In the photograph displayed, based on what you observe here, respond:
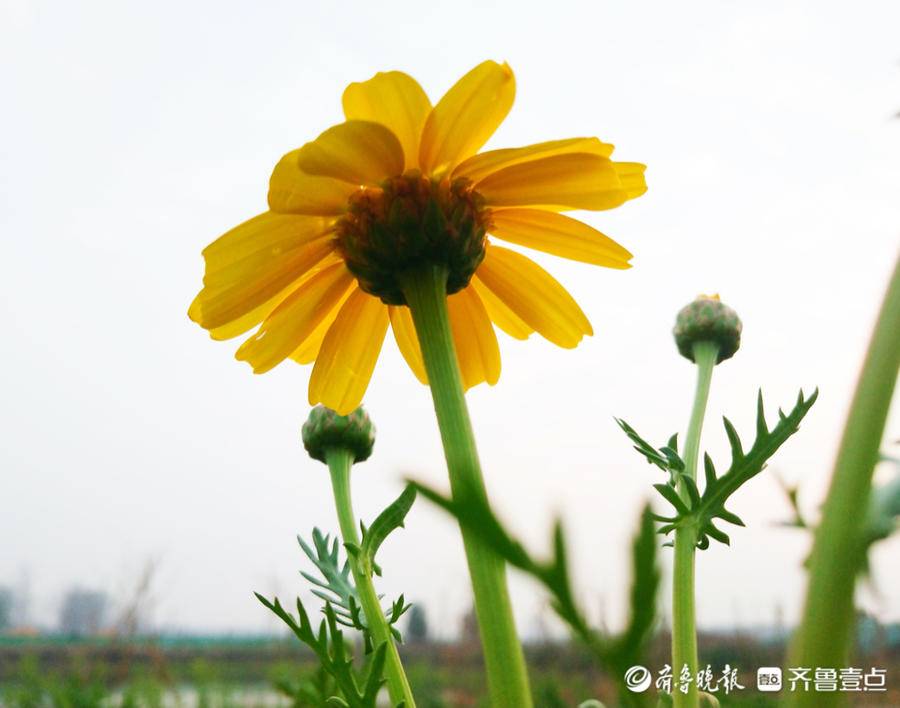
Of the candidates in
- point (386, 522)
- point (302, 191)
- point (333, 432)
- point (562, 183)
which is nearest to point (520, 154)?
point (562, 183)

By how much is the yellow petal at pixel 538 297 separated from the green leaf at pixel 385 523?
0.17 metres

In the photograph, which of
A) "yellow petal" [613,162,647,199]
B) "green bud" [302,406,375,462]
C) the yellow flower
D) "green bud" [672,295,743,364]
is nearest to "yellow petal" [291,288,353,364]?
the yellow flower

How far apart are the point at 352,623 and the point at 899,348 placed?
0.43 metres

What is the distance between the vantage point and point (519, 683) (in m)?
0.29

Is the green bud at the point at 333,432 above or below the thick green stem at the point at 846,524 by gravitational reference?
above

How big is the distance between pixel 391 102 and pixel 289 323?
188mm

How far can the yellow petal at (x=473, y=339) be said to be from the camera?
0.65 m

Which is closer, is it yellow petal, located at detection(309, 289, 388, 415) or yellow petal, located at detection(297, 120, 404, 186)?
yellow petal, located at detection(297, 120, 404, 186)

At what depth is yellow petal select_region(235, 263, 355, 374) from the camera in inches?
24.3

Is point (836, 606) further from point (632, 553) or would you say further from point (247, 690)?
point (247, 690)

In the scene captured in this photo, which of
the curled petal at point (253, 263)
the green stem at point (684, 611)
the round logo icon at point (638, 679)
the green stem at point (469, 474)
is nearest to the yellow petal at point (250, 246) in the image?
A: the curled petal at point (253, 263)

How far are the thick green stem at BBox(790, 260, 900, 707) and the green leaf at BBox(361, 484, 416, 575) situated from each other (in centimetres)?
36

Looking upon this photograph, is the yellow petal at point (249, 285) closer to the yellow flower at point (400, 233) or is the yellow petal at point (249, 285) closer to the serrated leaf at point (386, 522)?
the yellow flower at point (400, 233)

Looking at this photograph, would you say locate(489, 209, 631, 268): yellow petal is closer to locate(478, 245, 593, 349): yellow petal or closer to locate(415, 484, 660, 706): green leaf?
locate(478, 245, 593, 349): yellow petal
